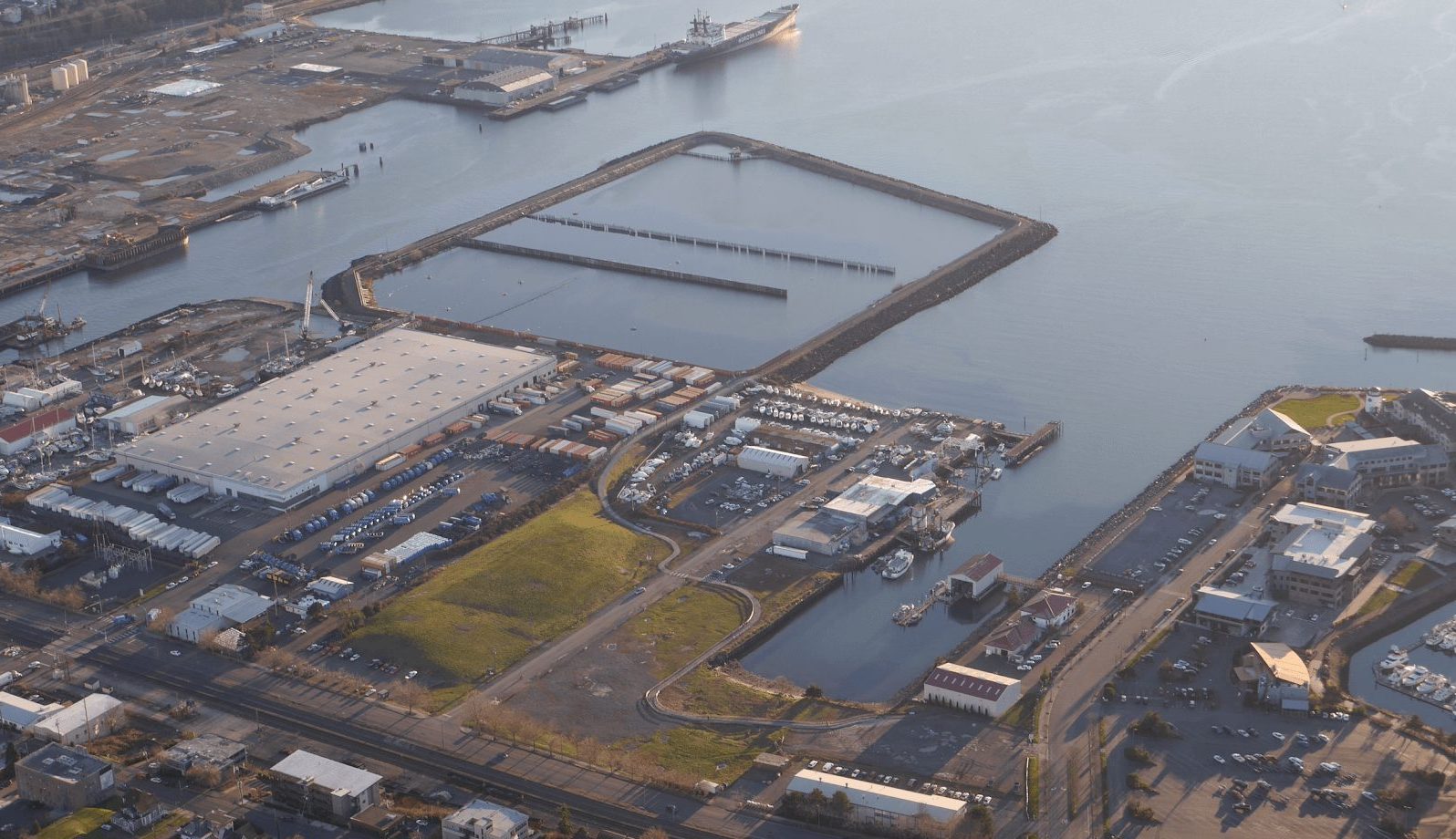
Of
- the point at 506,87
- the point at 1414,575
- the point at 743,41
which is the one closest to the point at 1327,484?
the point at 1414,575

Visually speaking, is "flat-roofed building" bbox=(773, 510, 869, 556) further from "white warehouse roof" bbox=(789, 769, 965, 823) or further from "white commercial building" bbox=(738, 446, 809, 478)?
"white warehouse roof" bbox=(789, 769, 965, 823)

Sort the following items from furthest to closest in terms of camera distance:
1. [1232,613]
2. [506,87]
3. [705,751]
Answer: [506,87] → [1232,613] → [705,751]

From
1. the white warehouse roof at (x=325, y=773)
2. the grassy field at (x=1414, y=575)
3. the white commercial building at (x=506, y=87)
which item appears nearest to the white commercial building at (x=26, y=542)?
the white warehouse roof at (x=325, y=773)

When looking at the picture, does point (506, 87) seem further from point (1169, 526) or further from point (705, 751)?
point (705, 751)

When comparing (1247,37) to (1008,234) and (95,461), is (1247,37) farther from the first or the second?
Answer: (95,461)

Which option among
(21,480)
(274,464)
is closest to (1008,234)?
(274,464)

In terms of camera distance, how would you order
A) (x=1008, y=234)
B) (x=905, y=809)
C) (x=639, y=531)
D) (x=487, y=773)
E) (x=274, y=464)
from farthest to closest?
(x=1008, y=234) → (x=274, y=464) → (x=639, y=531) → (x=487, y=773) → (x=905, y=809)

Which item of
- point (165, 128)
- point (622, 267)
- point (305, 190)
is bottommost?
point (622, 267)

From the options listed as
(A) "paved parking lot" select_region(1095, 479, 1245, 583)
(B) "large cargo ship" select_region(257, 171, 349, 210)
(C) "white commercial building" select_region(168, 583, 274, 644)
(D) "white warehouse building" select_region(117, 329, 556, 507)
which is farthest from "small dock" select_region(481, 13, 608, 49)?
(C) "white commercial building" select_region(168, 583, 274, 644)

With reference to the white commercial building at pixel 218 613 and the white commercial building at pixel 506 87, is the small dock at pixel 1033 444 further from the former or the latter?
the white commercial building at pixel 506 87
